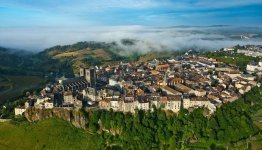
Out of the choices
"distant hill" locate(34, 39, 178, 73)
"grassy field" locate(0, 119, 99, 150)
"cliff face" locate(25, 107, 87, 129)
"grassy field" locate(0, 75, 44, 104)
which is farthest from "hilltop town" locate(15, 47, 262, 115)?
"distant hill" locate(34, 39, 178, 73)

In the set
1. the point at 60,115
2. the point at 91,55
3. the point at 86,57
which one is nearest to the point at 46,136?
the point at 60,115

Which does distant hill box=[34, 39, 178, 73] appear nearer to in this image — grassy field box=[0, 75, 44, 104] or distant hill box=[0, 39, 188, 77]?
distant hill box=[0, 39, 188, 77]

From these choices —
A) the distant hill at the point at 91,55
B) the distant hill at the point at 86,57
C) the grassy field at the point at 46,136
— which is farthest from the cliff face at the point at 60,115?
the distant hill at the point at 86,57

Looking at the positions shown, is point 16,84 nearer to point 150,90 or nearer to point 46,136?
point 150,90

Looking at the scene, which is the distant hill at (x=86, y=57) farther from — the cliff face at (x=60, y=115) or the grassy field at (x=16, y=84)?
the cliff face at (x=60, y=115)

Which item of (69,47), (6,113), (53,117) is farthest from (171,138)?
(69,47)

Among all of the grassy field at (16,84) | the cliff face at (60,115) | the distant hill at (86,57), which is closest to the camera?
the cliff face at (60,115)
